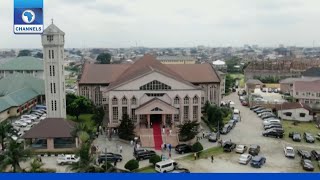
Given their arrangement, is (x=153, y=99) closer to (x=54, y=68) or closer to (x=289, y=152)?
(x=54, y=68)

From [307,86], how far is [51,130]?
25.0 metres

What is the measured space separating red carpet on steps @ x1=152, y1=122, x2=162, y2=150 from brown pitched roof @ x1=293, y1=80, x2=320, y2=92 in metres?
17.1

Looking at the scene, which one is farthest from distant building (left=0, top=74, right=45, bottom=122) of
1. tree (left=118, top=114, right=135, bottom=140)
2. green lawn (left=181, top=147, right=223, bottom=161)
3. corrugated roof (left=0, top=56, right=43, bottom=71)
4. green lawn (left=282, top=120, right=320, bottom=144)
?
green lawn (left=282, top=120, right=320, bottom=144)

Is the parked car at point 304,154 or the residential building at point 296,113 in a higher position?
the residential building at point 296,113

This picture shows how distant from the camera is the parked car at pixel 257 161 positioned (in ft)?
63.2

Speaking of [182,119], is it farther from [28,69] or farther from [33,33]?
[28,69]

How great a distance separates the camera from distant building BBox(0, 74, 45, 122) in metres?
30.4

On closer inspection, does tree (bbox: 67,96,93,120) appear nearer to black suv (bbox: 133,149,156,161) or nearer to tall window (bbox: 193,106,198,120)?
tall window (bbox: 193,106,198,120)

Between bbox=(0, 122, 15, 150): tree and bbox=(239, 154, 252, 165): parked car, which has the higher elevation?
bbox=(0, 122, 15, 150): tree

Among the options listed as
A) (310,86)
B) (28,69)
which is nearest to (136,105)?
(310,86)

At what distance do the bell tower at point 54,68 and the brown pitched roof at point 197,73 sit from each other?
37.2 ft

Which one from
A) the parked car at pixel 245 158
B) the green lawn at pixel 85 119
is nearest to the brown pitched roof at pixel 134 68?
the green lawn at pixel 85 119

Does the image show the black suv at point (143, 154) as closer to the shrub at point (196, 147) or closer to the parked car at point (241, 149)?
the shrub at point (196, 147)

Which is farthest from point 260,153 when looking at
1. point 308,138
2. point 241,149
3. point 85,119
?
point 85,119
